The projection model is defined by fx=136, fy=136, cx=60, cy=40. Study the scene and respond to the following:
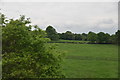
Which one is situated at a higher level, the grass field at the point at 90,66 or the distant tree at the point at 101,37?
the distant tree at the point at 101,37

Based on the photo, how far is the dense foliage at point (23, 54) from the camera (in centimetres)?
317

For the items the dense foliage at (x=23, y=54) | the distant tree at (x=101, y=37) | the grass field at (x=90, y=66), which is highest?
the distant tree at (x=101, y=37)

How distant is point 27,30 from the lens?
3414 millimetres

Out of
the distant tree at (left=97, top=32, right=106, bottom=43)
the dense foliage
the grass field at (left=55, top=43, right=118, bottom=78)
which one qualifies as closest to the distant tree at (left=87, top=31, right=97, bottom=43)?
the distant tree at (left=97, top=32, right=106, bottom=43)

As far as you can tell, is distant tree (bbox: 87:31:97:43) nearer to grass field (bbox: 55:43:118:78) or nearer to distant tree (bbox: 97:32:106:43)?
distant tree (bbox: 97:32:106:43)

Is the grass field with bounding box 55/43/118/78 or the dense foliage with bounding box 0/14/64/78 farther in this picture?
the grass field with bounding box 55/43/118/78

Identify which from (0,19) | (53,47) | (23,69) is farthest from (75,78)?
(0,19)

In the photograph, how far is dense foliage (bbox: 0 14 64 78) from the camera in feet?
10.4

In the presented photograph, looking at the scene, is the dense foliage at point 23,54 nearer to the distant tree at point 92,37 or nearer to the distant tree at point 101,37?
the distant tree at point 101,37

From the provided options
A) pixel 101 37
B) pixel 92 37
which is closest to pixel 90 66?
pixel 101 37

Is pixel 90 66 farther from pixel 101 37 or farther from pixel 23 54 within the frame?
pixel 101 37

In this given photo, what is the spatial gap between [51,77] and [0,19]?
1885 millimetres

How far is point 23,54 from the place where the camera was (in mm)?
3189

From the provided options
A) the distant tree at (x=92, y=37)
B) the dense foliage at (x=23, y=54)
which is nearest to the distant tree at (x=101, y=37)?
the distant tree at (x=92, y=37)
